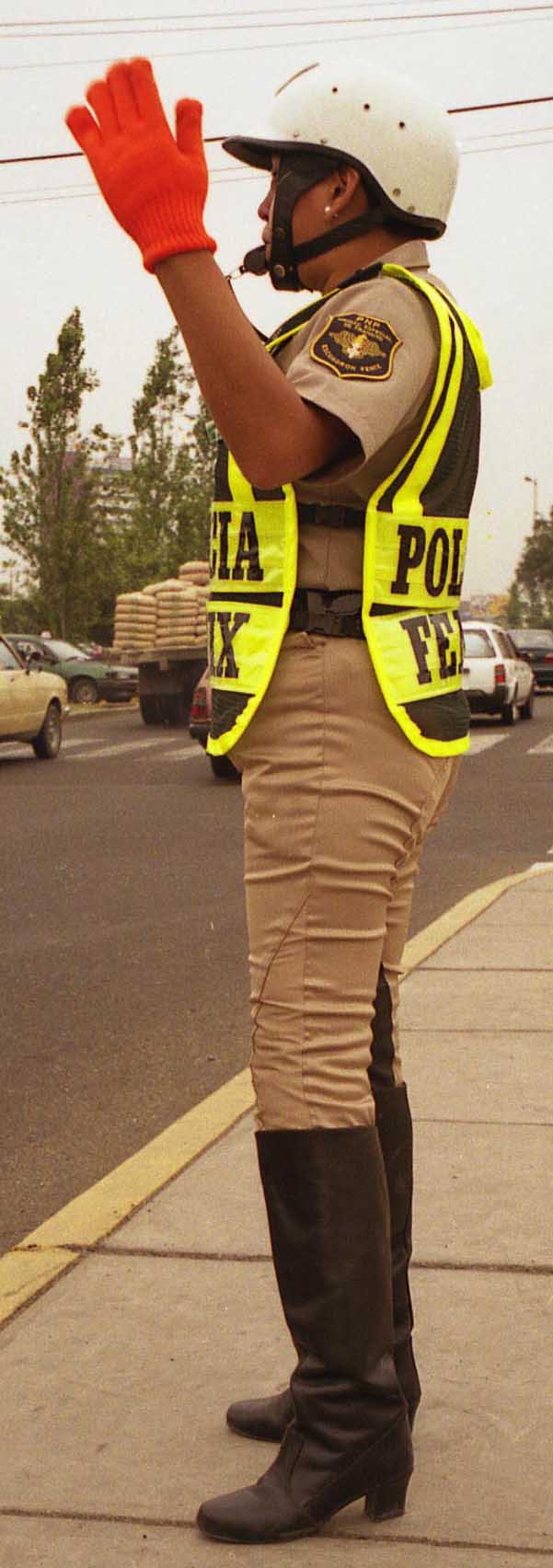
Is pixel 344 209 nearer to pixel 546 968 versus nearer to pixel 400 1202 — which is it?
pixel 400 1202

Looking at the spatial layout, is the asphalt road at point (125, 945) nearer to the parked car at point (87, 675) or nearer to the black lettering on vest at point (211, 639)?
the black lettering on vest at point (211, 639)

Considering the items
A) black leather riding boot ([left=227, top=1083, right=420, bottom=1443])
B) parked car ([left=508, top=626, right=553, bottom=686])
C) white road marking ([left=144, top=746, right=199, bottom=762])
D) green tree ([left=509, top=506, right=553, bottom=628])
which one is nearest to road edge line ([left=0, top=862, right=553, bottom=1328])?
black leather riding boot ([left=227, top=1083, right=420, bottom=1443])

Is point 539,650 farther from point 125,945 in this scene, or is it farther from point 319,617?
point 319,617

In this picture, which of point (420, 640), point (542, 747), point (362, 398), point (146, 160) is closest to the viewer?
point (146, 160)

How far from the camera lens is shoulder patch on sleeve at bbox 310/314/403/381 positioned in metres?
2.47

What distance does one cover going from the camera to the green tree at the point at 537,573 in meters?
109

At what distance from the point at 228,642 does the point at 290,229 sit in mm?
553

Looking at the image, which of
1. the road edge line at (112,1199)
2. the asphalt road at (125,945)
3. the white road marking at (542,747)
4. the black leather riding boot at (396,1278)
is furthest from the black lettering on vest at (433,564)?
the white road marking at (542,747)

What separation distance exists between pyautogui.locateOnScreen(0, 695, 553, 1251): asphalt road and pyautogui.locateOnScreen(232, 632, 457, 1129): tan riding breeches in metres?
1.79

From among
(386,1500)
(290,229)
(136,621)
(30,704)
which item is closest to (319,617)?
(290,229)

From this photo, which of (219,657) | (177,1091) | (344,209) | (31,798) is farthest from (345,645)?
(31,798)

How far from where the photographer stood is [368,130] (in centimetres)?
262

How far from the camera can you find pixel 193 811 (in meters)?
15.2

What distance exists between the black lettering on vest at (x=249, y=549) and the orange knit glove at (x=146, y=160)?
0.41 metres
